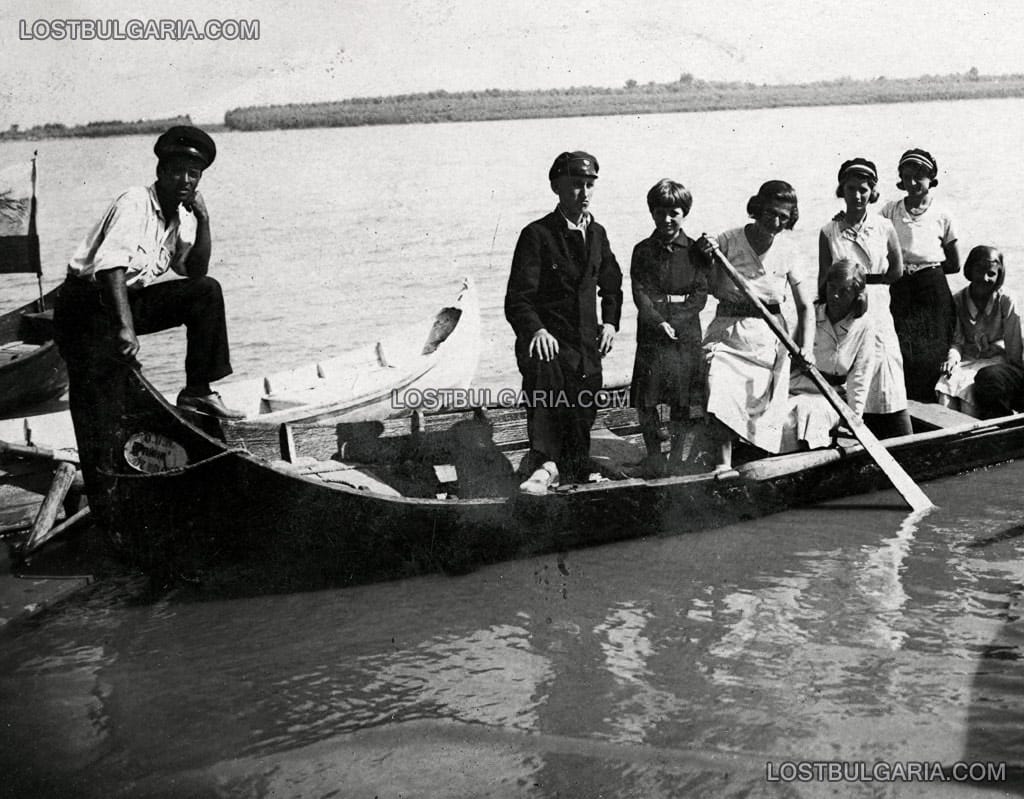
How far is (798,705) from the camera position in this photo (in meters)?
4.41

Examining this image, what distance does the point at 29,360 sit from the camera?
8.37 m

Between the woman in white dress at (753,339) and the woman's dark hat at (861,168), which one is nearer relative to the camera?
the woman in white dress at (753,339)

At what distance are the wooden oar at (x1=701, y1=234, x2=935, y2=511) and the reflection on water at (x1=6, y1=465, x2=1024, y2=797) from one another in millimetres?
294

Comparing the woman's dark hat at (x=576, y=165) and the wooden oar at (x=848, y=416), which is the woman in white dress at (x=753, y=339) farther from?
the woman's dark hat at (x=576, y=165)

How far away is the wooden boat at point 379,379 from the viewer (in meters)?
6.45

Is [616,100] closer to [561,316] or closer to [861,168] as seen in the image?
[861,168]

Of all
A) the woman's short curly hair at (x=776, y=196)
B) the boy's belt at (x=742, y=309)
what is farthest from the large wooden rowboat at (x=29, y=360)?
the woman's short curly hair at (x=776, y=196)

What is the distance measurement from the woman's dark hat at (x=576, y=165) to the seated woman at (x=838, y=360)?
1703 millimetres

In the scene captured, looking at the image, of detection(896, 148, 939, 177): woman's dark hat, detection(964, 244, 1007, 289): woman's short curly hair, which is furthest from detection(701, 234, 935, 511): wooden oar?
detection(896, 148, 939, 177): woman's dark hat

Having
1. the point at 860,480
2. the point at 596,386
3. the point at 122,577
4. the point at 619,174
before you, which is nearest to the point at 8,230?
the point at 122,577

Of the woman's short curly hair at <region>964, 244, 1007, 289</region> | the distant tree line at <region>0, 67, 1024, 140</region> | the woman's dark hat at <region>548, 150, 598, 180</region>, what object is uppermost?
the distant tree line at <region>0, 67, 1024, 140</region>

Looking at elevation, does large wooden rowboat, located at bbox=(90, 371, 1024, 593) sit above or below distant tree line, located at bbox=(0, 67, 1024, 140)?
below

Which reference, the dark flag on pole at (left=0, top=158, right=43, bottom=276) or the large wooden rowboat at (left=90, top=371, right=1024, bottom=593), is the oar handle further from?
the dark flag on pole at (left=0, top=158, right=43, bottom=276)

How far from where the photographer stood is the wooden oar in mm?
5809
